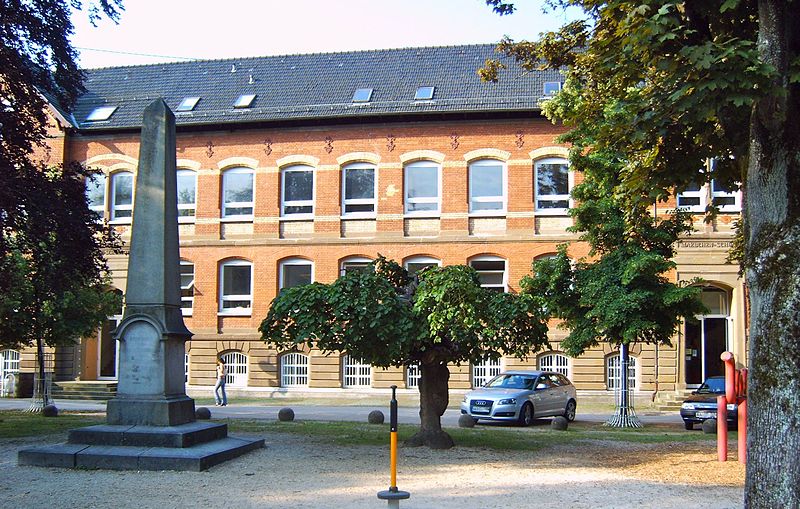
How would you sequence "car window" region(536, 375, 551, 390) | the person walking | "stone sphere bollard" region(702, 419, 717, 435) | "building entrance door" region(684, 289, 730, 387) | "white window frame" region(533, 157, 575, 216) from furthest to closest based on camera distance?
"white window frame" region(533, 157, 575, 216) < "building entrance door" region(684, 289, 730, 387) < the person walking < "car window" region(536, 375, 551, 390) < "stone sphere bollard" region(702, 419, 717, 435)

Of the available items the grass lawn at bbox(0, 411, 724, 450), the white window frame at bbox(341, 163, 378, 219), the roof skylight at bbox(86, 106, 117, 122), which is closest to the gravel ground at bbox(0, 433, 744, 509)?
the grass lawn at bbox(0, 411, 724, 450)

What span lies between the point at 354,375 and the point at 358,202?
6677 mm

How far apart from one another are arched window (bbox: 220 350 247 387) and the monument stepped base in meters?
19.0

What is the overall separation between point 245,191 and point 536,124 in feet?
38.5

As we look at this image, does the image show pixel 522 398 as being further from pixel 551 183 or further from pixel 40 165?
pixel 40 165

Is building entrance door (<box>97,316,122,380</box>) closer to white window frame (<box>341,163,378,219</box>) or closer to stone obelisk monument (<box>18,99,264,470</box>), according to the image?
white window frame (<box>341,163,378,219</box>)

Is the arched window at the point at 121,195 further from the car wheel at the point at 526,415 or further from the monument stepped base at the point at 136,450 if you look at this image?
the monument stepped base at the point at 136,450

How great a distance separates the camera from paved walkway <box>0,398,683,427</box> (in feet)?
76.3

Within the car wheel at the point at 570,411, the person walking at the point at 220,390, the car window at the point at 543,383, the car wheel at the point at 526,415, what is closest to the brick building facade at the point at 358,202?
the person walking at the point at 220,390

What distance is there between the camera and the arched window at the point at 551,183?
102 ft

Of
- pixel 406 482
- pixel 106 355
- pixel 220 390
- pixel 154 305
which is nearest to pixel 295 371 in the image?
pixel 220 390

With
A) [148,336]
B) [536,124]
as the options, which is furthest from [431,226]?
[148,336]

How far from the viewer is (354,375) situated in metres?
31.7

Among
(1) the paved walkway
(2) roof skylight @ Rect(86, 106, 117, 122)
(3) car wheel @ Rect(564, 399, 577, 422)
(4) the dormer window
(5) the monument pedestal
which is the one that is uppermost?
(4) the dormer window
